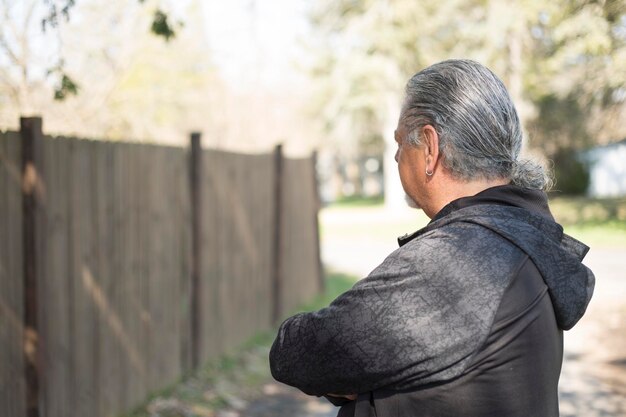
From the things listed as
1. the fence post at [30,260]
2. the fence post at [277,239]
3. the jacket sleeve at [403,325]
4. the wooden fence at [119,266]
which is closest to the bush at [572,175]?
the fence post at [277,239]

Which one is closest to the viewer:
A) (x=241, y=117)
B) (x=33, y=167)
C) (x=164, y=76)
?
(x=33, y=167)

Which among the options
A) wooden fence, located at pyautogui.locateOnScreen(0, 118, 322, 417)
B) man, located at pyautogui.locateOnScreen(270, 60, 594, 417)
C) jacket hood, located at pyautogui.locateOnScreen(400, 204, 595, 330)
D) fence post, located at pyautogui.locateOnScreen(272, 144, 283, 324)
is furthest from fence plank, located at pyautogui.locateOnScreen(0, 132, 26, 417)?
fence post, located at pyautogui.locateOnScreen(272, 144, 283, 324)

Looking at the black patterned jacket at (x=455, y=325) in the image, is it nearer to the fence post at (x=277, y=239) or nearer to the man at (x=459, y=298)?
the man at (x=459, y=298)

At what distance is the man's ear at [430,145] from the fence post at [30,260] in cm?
303

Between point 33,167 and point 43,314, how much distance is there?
0.90 meters

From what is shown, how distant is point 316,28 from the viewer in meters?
31.8

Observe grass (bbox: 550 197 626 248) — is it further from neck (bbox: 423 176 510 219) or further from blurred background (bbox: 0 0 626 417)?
neck (bbox: 423 176 510 219)

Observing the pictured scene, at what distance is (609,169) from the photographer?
36562 mm

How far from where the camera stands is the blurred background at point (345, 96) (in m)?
6.41

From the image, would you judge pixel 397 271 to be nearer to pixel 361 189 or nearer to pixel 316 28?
pixel 316 28

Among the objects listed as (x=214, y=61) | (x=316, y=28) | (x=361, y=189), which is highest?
(x=316, y=28)

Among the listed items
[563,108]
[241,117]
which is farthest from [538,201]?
[563,108]

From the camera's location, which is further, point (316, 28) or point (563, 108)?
point (316, 28)

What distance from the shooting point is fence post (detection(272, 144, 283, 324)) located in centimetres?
861
